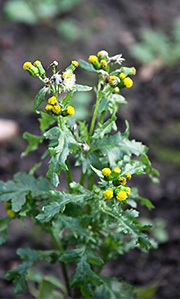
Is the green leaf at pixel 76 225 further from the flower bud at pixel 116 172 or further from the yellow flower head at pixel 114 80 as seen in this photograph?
the yellow flower head at pixel 114 80

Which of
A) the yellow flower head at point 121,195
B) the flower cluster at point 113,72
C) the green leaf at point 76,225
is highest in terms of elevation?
the flower cluster at point 113,72

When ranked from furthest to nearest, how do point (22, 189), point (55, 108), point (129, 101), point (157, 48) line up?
1. point (157, 48)
2. point (129, 101)
3. point (22, 189)
4. point (55, 108)

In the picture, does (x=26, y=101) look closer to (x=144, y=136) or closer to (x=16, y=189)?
(x=144, y=136)

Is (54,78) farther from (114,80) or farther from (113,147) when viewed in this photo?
(113,147)

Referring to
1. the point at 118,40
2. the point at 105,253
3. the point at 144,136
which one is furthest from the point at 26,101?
the point at 105,253

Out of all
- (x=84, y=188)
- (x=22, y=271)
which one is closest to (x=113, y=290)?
(x=22, y=271)

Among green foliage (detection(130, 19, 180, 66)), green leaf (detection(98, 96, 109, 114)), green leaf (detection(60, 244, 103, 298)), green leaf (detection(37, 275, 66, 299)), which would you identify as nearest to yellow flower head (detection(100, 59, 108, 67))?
green leaf (detection(98, 96, 109, 114))

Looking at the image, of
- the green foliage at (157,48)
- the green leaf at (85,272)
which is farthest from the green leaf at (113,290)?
the green foliage at (157,48)
